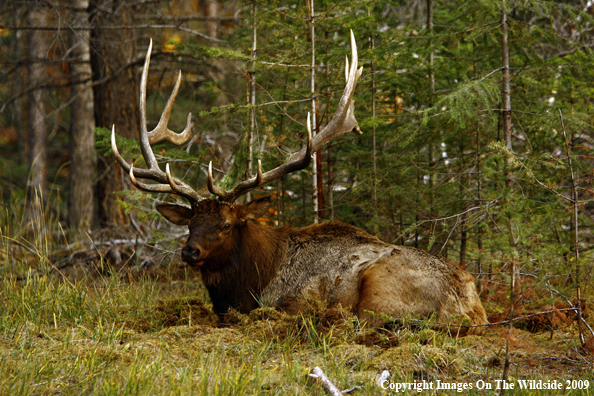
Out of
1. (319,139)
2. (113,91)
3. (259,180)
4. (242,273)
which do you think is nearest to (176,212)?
(242,273)

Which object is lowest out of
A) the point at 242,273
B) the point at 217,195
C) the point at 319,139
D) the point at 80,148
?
the point at 242,273

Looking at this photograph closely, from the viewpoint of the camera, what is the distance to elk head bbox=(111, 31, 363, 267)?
5.46 meters

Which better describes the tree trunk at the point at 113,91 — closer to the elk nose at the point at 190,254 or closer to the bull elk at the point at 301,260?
the bull elk at the point at 301,260

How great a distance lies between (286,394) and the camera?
11.7ft

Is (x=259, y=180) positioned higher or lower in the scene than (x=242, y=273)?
higher

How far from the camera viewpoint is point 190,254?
17.2ft

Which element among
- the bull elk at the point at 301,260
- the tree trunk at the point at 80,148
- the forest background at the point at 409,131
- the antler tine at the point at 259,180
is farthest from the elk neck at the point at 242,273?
the tree trunk at the point at 80,148

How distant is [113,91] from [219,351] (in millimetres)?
6375

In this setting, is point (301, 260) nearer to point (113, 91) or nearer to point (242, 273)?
point (242, 273)

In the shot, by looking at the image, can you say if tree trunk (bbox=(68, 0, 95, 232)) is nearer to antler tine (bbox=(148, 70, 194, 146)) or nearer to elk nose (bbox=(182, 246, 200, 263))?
antler tine (bbox=(148, 70, 194, 146))

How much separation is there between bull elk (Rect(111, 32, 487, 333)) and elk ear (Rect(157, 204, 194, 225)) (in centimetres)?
1

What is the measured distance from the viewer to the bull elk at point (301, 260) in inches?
209

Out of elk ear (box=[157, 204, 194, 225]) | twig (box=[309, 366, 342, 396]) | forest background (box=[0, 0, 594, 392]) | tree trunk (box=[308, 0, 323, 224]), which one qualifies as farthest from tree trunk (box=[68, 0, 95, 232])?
twig (box=[309, 366, 342, 396])

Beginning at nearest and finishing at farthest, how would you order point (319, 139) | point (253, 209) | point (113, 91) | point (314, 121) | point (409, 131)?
point (319, 139), point (253, 209), point (409, 131), point (314, 121), point (113, 91)
